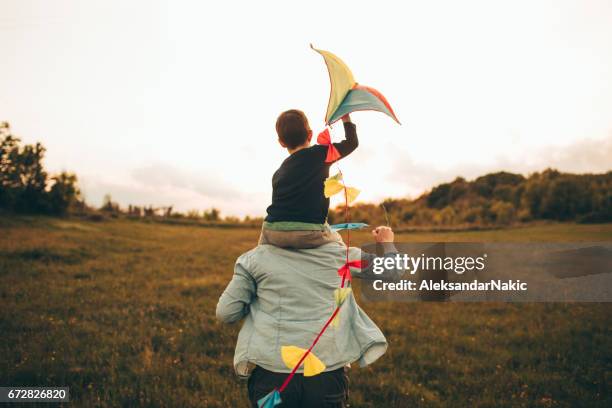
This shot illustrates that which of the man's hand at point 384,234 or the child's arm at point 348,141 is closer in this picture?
the child's arm at point 348,141

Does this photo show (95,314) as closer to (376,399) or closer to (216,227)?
(376,399)

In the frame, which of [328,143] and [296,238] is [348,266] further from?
[328,143]

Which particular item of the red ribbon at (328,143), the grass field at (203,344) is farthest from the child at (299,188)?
the grass field at (203,344)

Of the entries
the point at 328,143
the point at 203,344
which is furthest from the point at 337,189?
the point at 203,344

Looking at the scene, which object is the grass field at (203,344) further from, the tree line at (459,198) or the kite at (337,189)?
the tree line at (459,198)

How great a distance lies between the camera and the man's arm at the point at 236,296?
2602 mm

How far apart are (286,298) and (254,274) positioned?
0.80 ft

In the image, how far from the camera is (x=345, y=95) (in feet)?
7.66

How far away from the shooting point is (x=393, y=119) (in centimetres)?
225

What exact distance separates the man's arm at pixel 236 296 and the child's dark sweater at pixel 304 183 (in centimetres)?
38

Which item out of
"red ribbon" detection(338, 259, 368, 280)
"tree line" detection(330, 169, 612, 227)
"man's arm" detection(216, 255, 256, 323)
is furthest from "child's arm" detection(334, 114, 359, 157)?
"tree line" detection(330, 169, 612, 227)

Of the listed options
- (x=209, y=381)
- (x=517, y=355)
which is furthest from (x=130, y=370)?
(x=517, y=355)

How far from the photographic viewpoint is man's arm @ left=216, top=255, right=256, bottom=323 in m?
2.60

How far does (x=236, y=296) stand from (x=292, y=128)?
3.50 feet
